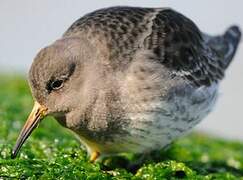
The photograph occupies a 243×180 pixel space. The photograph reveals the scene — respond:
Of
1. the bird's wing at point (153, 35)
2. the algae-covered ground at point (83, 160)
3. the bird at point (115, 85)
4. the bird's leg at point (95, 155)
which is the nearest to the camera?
the algae-covered ground at point (83, 160)

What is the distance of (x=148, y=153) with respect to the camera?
10695 millimetres

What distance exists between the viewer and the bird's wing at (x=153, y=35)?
10.4 m

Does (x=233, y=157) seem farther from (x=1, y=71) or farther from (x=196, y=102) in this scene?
(x=1, y=71)

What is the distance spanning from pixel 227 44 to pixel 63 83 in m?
3.57

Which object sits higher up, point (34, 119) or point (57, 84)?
point (57, 84)

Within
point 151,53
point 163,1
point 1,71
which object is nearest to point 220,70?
point 151,53

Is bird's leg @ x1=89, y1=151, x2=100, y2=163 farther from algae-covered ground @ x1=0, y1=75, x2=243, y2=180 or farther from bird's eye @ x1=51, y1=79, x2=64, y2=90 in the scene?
bird's eye @ x1=51, y1=79, x2=64, y2=90

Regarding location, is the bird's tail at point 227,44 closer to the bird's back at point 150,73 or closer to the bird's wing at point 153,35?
the bird's wing at point 153,35

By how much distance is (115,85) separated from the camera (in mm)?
10109

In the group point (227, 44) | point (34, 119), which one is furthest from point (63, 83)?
point (227, 44)

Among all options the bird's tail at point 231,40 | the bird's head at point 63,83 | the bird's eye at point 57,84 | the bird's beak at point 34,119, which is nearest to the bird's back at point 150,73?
the bird's head at point 63,83

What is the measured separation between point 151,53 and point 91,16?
974 millimetres

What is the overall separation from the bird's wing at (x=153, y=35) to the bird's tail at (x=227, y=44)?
100 centimetres

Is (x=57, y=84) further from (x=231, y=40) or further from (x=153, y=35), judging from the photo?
(x=231, y=40)
